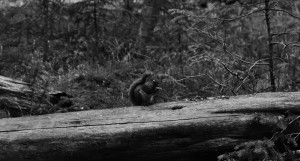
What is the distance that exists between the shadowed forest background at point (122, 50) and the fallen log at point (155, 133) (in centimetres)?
210

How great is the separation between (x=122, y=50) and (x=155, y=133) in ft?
18.2

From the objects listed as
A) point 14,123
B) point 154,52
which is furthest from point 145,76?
point 154,52

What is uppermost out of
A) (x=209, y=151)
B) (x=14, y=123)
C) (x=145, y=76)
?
(x=145, y=76)

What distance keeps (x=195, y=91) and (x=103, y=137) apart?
308cm

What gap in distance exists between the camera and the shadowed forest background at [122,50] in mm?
9023

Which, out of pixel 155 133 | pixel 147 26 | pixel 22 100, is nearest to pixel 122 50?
pixel 147 26

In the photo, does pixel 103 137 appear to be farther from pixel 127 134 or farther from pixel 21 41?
pixel 21 41

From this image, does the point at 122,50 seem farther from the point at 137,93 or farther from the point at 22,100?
the point at 137,93

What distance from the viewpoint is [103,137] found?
6062 mm

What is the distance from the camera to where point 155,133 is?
6.05 m

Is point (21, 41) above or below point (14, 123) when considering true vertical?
above

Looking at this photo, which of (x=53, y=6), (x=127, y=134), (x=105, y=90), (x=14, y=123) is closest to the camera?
(x=127, y=134)

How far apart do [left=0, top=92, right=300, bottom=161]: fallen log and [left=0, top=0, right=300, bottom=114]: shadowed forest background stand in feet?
6.89

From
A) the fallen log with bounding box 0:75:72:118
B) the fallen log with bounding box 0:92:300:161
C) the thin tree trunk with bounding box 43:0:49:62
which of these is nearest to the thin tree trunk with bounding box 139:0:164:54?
the thin tree trunk with bounding box 43:0:49:62
